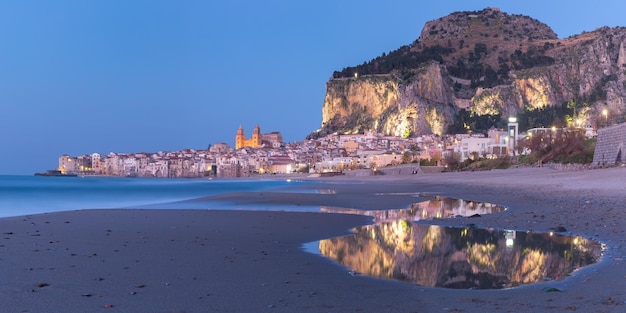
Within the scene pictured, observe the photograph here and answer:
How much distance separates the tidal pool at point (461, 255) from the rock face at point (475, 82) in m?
109

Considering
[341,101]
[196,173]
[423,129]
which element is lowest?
[196,173]

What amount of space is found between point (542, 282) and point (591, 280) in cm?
52

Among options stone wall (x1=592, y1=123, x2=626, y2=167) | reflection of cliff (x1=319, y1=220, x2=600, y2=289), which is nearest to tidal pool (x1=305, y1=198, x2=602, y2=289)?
reflection of cliff (x1=319, y1=220, x2=600, y2=289)

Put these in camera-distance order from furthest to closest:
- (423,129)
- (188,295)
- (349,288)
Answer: (423,129)
(349,288)
(188,295)

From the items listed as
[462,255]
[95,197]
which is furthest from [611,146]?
[95,197]

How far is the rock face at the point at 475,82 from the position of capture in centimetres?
12938

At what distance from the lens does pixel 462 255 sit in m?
8.87

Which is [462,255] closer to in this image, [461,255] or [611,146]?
[461,255]

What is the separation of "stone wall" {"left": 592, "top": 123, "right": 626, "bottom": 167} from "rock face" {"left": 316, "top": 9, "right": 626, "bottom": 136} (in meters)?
76.9

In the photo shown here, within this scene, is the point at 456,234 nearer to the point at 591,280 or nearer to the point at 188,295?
the point at 591,280

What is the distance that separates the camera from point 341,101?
167125mm

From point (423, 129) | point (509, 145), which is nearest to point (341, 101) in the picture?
point (423, 129)

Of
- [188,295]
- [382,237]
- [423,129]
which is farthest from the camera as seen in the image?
[423,129]

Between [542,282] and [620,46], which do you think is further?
[620,46]
